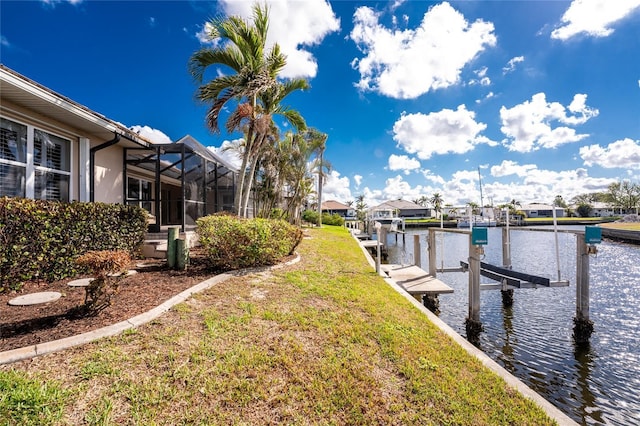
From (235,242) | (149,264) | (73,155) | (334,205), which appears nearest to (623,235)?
(235,242)

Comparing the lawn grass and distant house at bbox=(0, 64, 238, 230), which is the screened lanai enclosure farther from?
the lawn grass

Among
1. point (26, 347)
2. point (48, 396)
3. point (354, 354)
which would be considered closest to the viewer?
point (48, 396)

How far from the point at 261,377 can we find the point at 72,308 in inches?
118

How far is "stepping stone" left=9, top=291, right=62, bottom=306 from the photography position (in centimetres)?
404

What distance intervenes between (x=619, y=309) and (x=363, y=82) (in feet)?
42.8

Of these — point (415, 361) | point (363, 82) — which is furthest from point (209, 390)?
point (363, 82)

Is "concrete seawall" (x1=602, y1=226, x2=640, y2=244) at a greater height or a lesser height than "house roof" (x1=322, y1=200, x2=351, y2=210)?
lesser

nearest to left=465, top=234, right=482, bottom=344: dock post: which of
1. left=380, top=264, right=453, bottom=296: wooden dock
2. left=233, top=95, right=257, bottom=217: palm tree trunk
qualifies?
left=380, top=264, right=453, bottom=296: wooden dock

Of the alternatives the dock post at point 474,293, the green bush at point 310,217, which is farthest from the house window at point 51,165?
the green bush at point 310,217

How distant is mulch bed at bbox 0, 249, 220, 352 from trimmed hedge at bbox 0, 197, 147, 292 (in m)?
0.27

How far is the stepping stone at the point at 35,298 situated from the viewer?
404 cm

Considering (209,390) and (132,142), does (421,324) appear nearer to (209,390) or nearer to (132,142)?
(209,390)

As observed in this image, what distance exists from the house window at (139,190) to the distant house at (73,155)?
0.12 feet

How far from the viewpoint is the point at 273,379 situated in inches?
112
